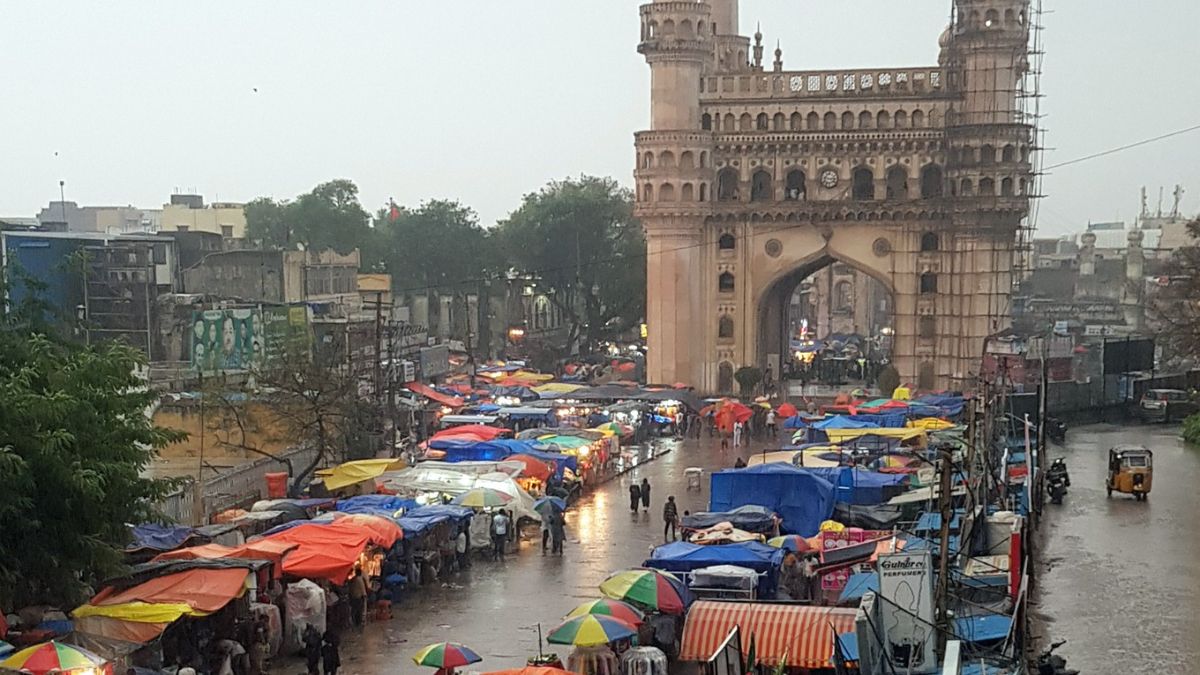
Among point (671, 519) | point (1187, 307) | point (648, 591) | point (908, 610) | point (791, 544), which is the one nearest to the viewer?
point (908, 610)

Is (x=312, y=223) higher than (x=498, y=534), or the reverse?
(x=312, y=223)

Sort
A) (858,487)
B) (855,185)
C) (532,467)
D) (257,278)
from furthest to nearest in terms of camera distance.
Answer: (855,185), (257,278), (532,467), (858,487)

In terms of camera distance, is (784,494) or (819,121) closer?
(784,494)

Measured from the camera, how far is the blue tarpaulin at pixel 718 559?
16.4m

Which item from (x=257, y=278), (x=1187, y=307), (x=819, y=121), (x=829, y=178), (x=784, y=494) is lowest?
(x=784, y=494)

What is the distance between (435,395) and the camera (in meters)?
37.6

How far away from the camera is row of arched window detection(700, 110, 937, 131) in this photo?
45.8 metres

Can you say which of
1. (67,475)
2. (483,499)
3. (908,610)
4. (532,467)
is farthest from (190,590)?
(532,467)

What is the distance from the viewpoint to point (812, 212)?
46.1 meters

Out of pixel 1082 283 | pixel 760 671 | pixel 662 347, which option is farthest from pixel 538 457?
pixel 1082 283

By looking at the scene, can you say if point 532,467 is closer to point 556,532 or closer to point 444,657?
point 556,532

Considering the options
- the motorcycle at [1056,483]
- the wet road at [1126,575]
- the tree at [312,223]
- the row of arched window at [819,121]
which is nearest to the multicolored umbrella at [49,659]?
the wet road at [1126,575]

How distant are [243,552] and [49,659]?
13.1 feet

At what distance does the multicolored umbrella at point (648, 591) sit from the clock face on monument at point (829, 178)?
108 ft
